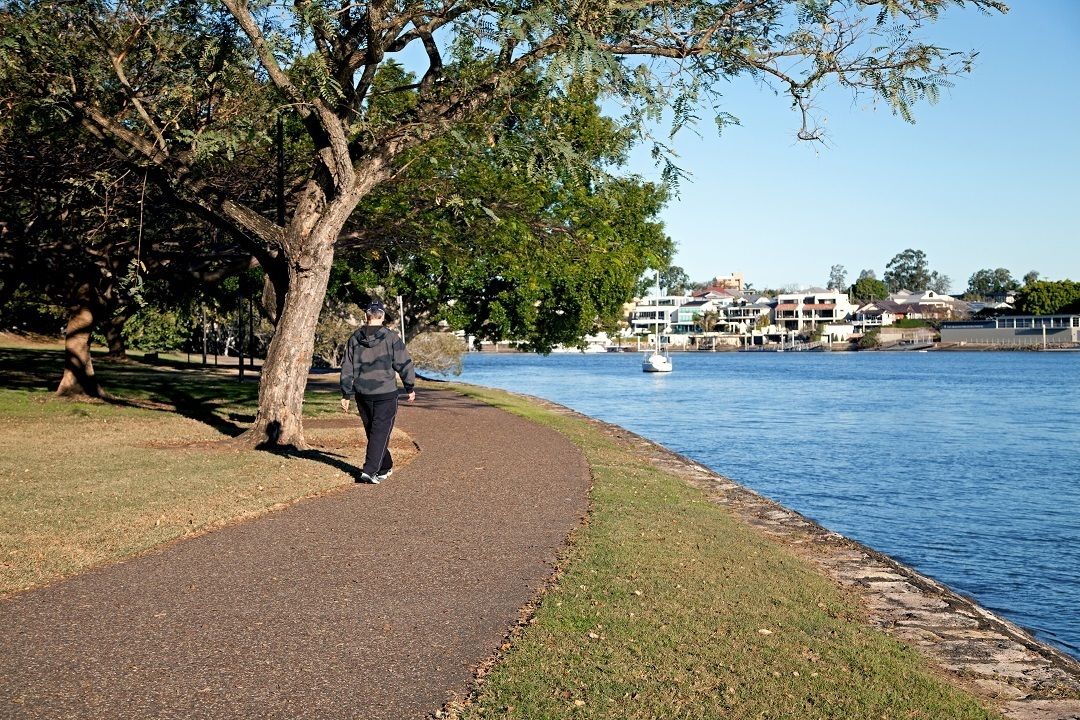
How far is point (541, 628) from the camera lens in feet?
20.9

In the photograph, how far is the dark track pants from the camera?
11.9 m

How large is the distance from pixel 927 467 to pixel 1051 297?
14188 cm

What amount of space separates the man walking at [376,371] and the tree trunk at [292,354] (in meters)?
3.04

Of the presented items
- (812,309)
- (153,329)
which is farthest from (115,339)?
(812,309)

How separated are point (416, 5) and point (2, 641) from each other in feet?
32.5

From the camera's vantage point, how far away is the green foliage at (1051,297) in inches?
5955

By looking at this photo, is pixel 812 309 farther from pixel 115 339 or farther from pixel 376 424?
pixel 376 424

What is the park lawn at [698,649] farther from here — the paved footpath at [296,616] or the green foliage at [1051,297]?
the green foliage at [1051,297]

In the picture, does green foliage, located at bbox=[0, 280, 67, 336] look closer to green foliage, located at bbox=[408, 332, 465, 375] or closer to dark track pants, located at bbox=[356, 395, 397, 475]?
green foliage, located at bbox=[408, 332, 465, 375]

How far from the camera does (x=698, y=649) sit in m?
6.17

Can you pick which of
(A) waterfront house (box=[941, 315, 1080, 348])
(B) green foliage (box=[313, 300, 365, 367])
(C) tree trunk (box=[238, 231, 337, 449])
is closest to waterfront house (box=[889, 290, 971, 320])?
(A) waterfront house (box=[941, 315, 1080, 348])

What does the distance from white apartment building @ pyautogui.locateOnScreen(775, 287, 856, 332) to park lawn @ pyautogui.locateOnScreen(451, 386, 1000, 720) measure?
178784 millimetres

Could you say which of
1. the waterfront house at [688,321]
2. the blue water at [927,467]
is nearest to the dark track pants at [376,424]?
the blue water at [927,467]

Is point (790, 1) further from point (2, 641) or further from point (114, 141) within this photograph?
point (2, 641)
